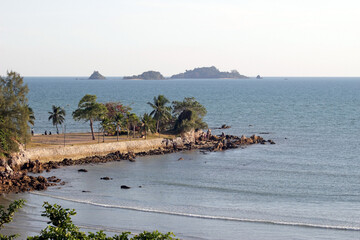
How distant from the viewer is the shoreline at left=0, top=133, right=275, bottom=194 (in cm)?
5531

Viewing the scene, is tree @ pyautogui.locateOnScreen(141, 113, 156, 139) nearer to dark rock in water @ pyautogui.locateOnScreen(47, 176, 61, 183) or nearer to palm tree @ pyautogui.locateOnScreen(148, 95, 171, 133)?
palm tree @ pyautogui.locateOnScreen(148, 95, 171, 133)

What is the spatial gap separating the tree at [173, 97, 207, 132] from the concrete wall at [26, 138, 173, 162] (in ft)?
18.6

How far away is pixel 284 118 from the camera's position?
134000mm

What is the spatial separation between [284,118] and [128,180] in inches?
3221

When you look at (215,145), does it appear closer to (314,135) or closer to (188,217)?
(314,135)

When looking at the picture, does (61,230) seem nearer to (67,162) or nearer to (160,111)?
(67,162)

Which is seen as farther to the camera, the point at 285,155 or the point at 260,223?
the point at 285,155

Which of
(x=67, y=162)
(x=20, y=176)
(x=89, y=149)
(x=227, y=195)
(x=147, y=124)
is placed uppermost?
(x=147, y=124)

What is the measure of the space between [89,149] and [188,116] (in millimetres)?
22169

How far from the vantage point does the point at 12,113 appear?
63688mm

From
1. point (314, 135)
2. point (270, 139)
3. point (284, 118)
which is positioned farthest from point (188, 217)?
point (284, 118)

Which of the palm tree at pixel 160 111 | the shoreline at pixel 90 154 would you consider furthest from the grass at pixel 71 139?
the palm tree at pixel 160 111

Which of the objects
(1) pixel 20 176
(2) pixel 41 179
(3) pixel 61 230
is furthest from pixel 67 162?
(3) pixel 61 230

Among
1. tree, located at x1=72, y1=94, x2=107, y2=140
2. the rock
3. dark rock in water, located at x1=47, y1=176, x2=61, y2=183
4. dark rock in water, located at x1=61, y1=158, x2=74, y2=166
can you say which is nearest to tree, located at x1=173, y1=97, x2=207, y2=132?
tree, located at x1=72, y1=94, x2=107, y2=140
